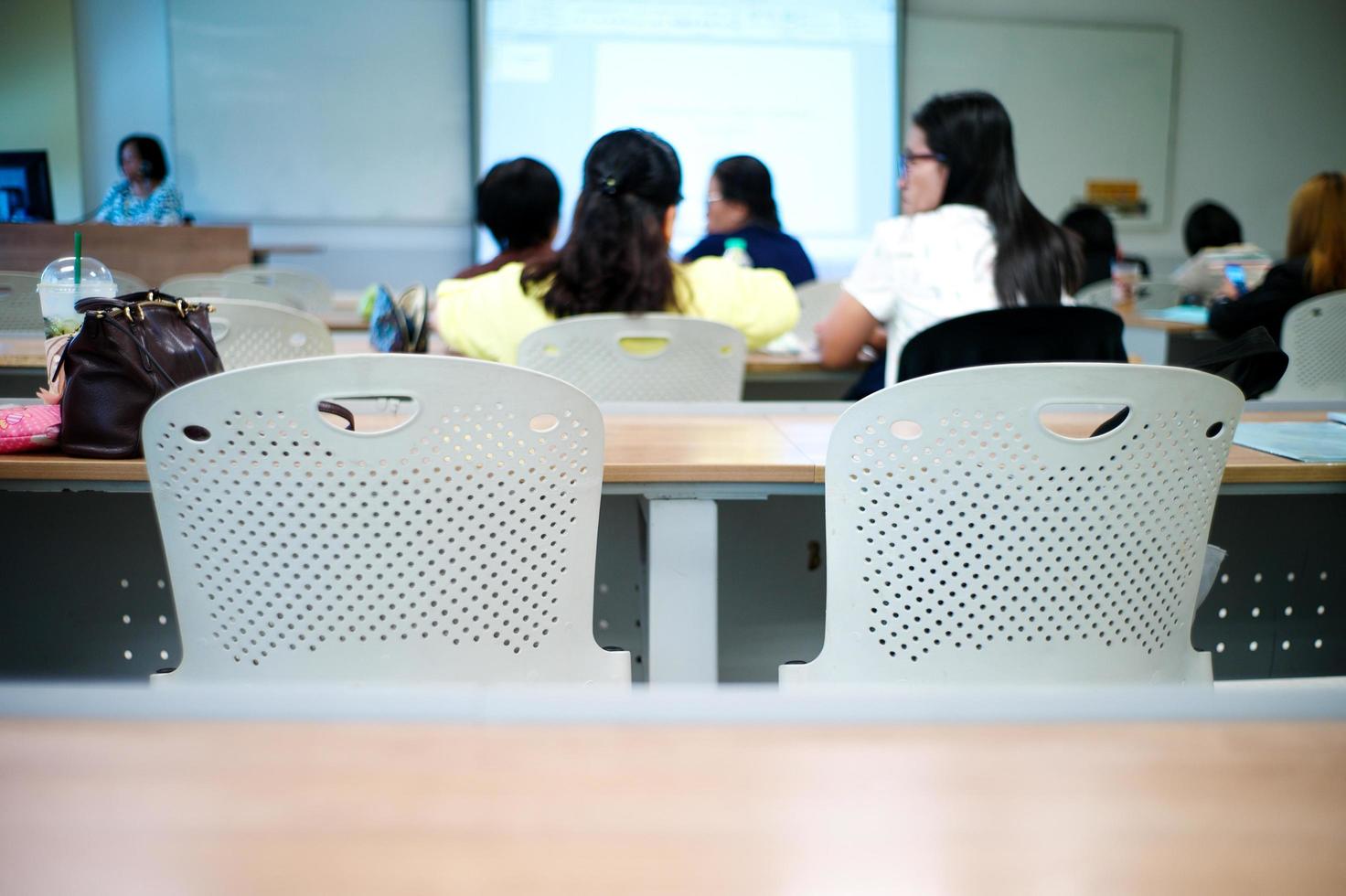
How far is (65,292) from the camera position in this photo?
58.1 inches

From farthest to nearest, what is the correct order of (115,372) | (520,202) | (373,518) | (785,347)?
1. (785,347)
2. (520,202)
3. (115,372)
4. (373,518)

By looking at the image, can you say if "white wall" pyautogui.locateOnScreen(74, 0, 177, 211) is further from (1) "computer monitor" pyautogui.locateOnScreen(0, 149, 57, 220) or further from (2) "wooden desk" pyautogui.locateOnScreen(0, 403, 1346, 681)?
(2) "wooden desk" pyautogui.locateOnScreen(0, 403, 1346, 681)

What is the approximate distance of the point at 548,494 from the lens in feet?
3.65

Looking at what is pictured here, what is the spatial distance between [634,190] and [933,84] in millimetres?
5389

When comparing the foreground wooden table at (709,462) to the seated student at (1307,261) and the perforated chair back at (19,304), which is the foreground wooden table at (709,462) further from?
the seated student at (1307,261)

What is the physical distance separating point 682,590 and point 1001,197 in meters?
1.22

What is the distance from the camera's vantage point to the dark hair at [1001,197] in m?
2.08

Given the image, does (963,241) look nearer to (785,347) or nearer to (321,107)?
(785,347)

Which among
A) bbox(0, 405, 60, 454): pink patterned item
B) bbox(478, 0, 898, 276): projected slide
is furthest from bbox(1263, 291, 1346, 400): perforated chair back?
bbox(478, 0, 898, 276): projected slide

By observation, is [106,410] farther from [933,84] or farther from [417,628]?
[933,84]

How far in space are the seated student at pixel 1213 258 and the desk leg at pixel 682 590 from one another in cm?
323

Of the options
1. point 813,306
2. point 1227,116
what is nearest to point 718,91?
point 813,306

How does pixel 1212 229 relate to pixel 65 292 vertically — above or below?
above

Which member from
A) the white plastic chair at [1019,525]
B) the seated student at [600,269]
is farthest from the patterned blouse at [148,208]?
the white plastic chair at [1019,525]
